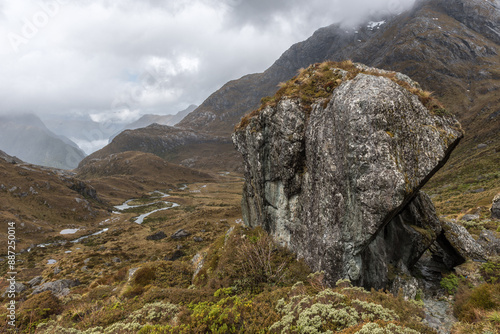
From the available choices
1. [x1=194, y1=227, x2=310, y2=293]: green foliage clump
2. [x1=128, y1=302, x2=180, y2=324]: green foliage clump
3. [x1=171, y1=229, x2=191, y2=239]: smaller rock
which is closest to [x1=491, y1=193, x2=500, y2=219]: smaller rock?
[x1=194, y1=227, x2=310, y2=293]: green foliage clump

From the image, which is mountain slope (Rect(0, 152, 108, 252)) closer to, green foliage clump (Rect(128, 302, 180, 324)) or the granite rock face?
green foliage clump (Rect(128, 302, 180, 324))

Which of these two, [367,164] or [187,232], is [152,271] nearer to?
[367,164]

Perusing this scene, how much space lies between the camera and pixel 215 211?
2933 inches

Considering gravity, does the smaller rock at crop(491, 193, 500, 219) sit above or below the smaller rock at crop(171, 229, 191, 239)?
above

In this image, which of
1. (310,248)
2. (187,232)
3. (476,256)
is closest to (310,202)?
(310,248)

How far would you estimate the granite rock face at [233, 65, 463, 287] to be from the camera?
11953 millimetres

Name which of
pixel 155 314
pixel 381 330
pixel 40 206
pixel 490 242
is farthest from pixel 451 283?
pixel 40 206

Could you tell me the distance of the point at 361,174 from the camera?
12.2 meters

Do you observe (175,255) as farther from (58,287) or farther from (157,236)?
(157,236)

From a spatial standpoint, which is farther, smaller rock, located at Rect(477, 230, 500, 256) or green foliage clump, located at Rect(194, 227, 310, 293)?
smaller rock, located at Rect(477, 230, 500, 256)

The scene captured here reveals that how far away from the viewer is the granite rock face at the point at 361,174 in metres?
12.0

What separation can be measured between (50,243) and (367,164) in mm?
88205

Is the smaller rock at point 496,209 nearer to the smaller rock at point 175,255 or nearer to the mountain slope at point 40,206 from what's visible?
the smaller rock at point 175,255

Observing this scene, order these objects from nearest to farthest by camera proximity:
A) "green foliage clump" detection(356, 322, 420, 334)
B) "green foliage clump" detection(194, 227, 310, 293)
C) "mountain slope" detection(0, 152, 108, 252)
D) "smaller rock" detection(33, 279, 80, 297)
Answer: "green foliage clump" detection(356, 322, 420, 334), "green foliage clump" detection(194, 227, 310, 293), "smaller rock" detection(33, 279, 80, 297), "mountain slope" detection(0, 152, 108, 252)
